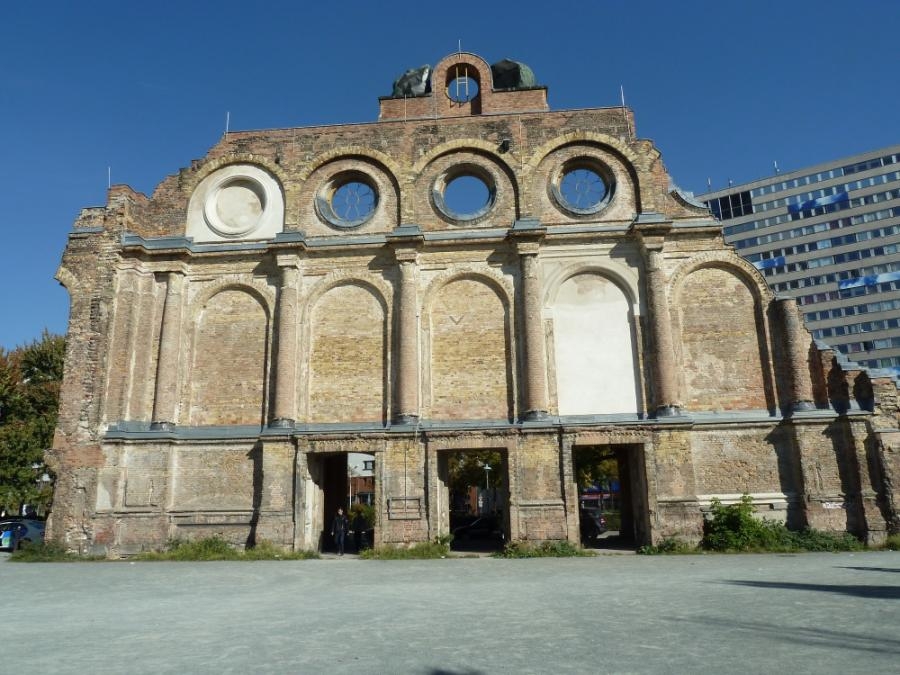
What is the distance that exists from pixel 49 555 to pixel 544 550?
44.1 ft

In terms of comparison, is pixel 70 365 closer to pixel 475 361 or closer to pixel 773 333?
pixel 475 361

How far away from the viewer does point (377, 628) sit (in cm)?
828

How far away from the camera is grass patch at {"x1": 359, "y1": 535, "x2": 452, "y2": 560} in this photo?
58.0ft

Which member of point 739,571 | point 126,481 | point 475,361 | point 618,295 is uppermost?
point 618,295

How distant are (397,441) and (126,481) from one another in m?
7.94

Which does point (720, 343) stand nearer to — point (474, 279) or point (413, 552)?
point (474, 279)

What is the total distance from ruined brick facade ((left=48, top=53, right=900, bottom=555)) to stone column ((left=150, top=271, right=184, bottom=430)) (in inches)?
2.9

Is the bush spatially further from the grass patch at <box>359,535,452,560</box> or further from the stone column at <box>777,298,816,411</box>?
the grass patch at <box>359,535,452,560</box>

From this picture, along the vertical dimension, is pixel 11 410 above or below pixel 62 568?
above

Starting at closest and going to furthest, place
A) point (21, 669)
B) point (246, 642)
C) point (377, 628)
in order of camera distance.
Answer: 1. point (21, 669)
2. point (246, 642)
3. point (377, 628)

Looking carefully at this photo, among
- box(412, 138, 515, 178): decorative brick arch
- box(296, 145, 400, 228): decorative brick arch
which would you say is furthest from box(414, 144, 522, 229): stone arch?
box(296, 145, 400, 228): decorative brick arch

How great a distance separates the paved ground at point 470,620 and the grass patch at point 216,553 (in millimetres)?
3083

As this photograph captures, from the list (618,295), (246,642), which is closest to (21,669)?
(246,642)

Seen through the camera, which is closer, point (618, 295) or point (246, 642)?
point (246, 642)
